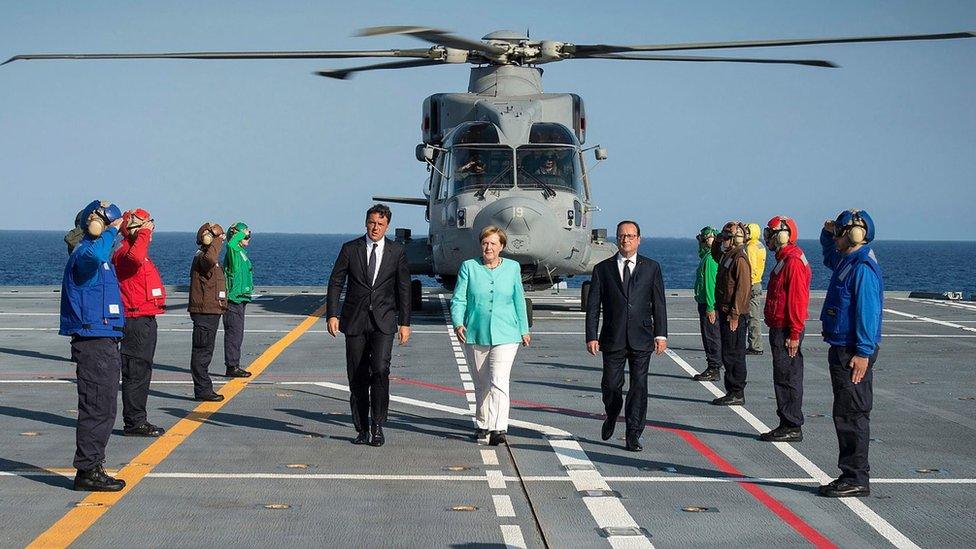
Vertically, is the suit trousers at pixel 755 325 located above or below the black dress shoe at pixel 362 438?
above

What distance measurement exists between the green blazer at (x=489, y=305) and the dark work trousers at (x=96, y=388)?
9.71 ft

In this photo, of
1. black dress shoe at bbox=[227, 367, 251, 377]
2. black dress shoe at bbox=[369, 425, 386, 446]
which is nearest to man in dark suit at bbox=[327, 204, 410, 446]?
black dress shoe at bbox=[369, 425, 386, 446]

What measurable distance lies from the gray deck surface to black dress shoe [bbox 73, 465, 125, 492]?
9 cm

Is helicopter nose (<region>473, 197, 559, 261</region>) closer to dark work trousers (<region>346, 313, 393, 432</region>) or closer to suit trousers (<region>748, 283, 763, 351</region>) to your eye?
suit trousers (<region>748, 283, 763, 351</region>)

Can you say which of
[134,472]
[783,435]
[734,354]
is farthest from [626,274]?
[134,472]

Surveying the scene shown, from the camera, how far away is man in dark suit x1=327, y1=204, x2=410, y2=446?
10.8m

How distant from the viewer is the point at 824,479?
9.34m

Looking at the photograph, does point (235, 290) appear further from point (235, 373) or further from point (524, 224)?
point (524, 224)

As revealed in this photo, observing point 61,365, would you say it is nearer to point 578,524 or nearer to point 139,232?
point 139,232

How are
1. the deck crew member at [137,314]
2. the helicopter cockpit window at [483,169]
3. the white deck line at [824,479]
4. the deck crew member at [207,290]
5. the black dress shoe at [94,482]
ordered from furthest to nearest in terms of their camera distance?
1. the helicopter cockpit window at [483,169]
2. the deck crew member at [207,290]
3. the deck crew member at [137,314]
4. the black dress shoe at [94,482]
5. the white deck line at [824,479]

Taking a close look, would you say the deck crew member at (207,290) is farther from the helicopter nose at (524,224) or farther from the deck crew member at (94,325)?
the helicopter nose at (524,224)

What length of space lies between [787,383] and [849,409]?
6.95 feet

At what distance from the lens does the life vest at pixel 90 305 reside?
873 cm

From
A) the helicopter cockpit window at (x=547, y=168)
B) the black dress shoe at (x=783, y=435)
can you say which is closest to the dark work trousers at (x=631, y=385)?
the black dress shoe at (x=783, y=435)
